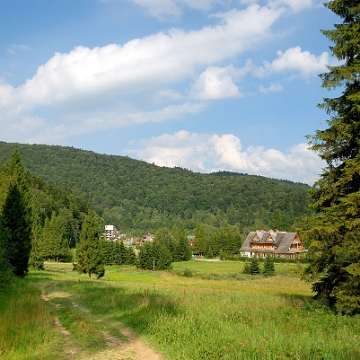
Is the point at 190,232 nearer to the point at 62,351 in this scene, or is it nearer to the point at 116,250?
the point at 116,250

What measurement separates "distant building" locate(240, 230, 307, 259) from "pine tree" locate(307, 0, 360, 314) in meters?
77.7

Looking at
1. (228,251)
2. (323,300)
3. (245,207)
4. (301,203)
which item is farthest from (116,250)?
(245,207)

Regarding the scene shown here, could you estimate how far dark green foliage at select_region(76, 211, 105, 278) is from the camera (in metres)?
41.4

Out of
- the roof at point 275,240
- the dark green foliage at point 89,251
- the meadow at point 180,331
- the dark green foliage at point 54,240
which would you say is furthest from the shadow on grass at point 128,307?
the roof at point 275,240

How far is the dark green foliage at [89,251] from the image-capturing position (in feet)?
136

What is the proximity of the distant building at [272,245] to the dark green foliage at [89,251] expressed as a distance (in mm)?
55925

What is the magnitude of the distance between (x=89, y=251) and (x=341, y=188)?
33.4 metres

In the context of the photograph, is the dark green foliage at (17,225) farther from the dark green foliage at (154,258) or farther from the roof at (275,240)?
the roof at (275,240)

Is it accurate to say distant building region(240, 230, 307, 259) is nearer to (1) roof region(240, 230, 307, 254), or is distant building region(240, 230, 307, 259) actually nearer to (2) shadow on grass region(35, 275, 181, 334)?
(1) roof region(240, 230, 307, 254)

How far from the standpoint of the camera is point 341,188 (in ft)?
41.9

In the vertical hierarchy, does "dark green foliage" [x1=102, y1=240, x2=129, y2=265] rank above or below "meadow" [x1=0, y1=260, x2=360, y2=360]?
below

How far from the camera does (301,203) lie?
15950 centimetres

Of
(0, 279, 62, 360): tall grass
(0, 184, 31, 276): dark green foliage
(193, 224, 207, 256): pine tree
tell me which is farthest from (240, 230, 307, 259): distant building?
(0, 279, 62, 360): tall grass

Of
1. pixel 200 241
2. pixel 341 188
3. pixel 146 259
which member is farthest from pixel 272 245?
pixel 341 188
